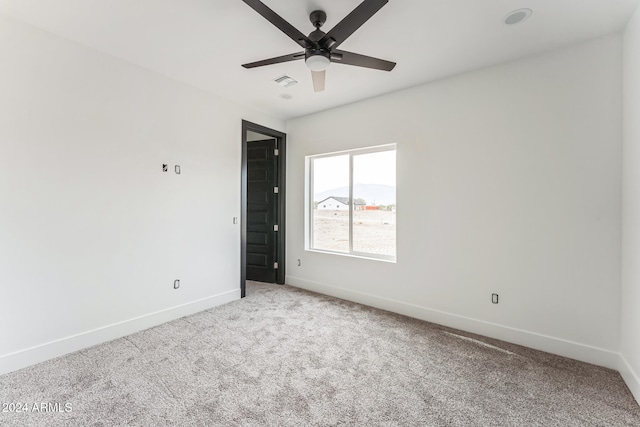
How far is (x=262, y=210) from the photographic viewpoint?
4707 millimetres

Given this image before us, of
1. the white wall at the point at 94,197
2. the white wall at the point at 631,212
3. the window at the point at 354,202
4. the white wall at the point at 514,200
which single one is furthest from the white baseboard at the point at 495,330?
the white wall at the point at 94,197

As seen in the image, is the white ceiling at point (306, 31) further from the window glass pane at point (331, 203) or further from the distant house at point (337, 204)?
the distant house at point (337, 204)

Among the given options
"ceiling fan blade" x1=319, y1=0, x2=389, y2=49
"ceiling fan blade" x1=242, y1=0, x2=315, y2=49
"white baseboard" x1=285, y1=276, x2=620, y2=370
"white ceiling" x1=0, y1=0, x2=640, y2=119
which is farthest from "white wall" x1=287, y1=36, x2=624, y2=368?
"ceiling fan blade" x1=242, y1=0, x2=315, y2=49

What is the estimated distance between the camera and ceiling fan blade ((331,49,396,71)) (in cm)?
210

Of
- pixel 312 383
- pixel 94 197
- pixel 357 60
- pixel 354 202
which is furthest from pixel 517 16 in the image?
pixel 94 197

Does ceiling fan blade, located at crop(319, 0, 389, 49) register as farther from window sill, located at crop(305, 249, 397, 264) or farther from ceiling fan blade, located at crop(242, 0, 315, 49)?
window sill, located at crop(305, 249, 397, 264)

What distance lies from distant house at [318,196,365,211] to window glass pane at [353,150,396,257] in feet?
0.05

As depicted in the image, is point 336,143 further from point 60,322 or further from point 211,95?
point 60,322

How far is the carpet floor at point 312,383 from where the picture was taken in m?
1.71

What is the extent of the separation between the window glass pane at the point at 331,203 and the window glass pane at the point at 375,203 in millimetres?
172

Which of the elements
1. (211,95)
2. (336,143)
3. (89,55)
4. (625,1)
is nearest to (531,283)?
(625,1)

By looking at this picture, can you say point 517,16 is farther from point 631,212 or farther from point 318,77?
point 631,212

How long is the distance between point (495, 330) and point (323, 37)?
304 centimetres

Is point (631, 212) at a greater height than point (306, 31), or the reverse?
point (306, 31)
